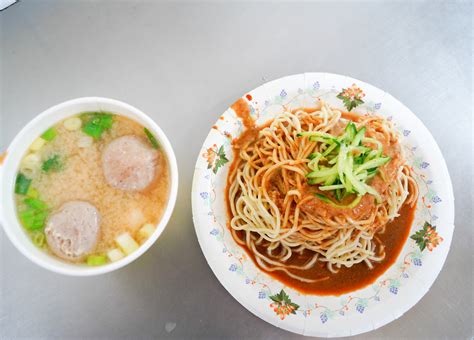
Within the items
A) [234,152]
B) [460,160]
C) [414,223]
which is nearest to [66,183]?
[234,152]

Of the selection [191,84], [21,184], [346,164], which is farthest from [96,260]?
[191,84]

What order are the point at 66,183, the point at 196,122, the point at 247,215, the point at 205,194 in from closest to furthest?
1. the point at 66,183
2. the point at 205,194
3. the point at 247,215
4. the point at 196,122

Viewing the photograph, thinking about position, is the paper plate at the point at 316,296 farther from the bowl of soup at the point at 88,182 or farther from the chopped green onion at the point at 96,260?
the chopped green onion at the point at 96,260

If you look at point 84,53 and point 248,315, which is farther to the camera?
point 84,53

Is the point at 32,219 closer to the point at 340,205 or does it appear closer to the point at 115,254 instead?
the point at 115,254

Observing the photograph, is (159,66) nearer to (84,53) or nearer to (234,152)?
(84,53)

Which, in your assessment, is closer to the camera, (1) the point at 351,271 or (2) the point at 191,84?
(1) the point at 351,271
